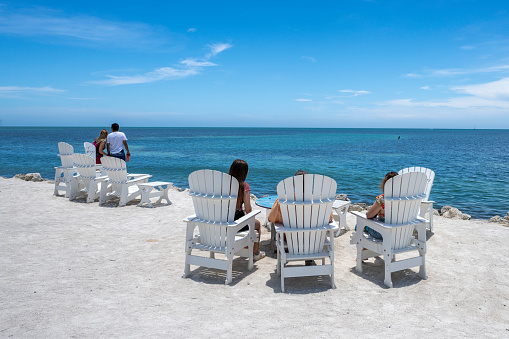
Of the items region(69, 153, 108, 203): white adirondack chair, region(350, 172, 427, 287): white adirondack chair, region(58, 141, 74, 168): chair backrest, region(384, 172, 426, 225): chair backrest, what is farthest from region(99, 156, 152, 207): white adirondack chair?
region(384, 172, 426, 225): chair backrest

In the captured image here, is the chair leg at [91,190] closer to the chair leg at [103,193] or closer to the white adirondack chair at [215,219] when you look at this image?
the chair leg at [103,193]

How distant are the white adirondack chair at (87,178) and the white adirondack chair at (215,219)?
194 inches

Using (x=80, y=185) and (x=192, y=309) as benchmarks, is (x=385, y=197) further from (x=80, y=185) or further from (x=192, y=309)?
(x=80, y=185)

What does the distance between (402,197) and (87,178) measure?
23.5 feet

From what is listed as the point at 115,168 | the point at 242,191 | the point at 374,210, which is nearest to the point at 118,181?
the point at 115,168

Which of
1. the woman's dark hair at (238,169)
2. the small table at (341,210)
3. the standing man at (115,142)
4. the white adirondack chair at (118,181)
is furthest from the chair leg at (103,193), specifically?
the small table at (341,210)

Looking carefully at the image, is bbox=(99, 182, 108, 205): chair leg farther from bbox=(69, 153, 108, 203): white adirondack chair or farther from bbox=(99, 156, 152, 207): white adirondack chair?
bbox=(69, 153, 108, 203): white adirondack chair

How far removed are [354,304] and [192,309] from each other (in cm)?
164

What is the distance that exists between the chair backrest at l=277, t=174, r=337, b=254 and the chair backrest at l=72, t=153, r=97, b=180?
5.88 metres

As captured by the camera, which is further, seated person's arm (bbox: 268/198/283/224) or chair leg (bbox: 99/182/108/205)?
chair leg (bbox: 99/182/108/205)

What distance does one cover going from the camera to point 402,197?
4.18 metres

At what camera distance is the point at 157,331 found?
3.04 metres

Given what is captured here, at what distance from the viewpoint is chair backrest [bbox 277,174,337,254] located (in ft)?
12.9

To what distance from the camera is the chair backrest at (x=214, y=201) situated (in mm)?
4168
